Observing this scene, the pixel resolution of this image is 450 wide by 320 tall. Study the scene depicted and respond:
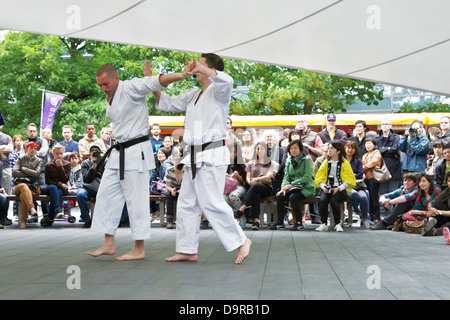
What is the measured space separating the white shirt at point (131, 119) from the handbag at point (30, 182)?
5545 mm

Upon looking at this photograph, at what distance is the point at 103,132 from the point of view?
41.2ft

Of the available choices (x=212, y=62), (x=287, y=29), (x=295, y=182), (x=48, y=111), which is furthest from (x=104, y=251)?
(x=48, y=111)

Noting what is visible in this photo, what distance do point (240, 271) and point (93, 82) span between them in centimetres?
2105

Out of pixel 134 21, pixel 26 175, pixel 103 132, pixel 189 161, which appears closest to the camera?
pixel 189 161

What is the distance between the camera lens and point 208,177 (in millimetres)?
5352

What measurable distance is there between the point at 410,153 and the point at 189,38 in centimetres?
556

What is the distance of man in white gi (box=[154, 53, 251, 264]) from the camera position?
5.29 m

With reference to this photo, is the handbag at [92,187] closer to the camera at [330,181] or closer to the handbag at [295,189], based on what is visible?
the handbag at [295,189]

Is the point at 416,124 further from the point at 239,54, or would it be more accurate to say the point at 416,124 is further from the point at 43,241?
the point at 43,241

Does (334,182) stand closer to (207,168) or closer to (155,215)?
(155,215)

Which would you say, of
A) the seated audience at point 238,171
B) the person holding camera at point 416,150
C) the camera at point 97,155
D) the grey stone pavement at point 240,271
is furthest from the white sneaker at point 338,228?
the camera at point 97,155

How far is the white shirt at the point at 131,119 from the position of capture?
5539mm

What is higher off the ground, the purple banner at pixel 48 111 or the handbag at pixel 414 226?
the purple banner at pixel 48 111
